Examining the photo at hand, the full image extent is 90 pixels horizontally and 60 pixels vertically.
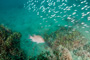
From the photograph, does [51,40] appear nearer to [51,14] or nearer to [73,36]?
[73,36]

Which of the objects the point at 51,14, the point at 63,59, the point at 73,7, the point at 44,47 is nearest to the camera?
the point at 63,59

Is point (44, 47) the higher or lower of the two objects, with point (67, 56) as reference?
higher

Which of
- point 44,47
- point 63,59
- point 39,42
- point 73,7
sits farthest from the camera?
point 73,7

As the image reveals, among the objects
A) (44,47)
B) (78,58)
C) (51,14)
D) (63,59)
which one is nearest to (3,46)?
(44,47)

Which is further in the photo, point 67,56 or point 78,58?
point 78,58

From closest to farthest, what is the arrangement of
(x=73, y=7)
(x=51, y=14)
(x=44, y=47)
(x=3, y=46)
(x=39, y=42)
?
(x=3, y=46) → (x=44, y=47) → (x=39, y=42) → (x=51, y=14) → (x=73, y=7)

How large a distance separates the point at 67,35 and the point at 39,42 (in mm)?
2589

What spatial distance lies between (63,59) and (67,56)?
28 centimetres

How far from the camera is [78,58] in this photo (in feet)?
18.7

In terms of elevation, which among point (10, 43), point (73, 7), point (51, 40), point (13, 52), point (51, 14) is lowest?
point (13, 52)

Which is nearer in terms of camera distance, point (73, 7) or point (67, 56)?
point (67, 56)

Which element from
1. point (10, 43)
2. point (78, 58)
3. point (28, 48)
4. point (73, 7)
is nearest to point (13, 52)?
point (10, 43)

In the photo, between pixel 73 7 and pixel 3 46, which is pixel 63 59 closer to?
pixel 3 46

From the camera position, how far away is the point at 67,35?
7.68 m
